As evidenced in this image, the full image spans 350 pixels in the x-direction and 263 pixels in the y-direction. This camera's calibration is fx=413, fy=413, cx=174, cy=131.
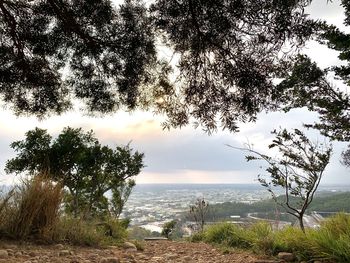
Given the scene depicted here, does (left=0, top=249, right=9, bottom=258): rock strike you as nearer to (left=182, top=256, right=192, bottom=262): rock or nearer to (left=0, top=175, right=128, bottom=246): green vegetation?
(left=0, top=175, right=128, bottom=246): green vegetation

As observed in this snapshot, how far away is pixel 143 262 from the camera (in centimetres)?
437

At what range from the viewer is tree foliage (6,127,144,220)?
14336mm

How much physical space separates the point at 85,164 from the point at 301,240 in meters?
11.6

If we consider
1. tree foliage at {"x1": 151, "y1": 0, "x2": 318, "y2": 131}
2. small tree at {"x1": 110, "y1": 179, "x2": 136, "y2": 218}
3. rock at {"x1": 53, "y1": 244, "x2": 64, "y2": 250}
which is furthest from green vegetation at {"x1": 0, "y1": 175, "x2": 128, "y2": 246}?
small tree at {"x1": 110, "y1": 179, "x2": 136, "y2": 218}

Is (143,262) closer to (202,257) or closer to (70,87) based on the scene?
(202,257)

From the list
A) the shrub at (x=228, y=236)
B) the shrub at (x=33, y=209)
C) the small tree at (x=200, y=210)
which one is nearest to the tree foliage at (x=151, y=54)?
the shrub at (x=33, y=209)

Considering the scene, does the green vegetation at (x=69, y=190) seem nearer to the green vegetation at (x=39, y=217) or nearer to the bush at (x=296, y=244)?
the green vegetation at (x=39, y=217)

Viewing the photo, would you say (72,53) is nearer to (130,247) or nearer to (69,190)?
(130,247)

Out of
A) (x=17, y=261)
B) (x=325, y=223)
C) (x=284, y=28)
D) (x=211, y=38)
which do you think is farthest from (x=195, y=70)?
(x=325, y=223)

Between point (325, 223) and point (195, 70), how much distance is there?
2.81 m

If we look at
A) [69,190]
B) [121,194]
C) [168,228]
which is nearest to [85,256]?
[168,228]

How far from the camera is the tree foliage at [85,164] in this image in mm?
14336

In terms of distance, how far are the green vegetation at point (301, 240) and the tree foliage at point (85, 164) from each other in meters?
7.03

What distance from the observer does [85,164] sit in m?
15.5
